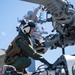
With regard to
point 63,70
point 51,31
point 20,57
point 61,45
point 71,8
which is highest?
point 71,8

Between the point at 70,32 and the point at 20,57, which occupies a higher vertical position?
the point at 70,32

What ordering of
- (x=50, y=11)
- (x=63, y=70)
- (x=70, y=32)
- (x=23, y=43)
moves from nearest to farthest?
(x=63, y=70) < (x=23, y=43) < (x=70, y=32) < (x=50, y=11)

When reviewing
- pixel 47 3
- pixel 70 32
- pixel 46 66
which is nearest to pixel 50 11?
pixel 47 3

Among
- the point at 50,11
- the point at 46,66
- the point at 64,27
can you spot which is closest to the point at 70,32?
the point at 64,27

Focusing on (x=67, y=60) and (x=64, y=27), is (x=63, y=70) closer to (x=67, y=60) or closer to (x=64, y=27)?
(x=67, y=60)

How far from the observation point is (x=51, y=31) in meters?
15.7

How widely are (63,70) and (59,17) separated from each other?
37.0 feet

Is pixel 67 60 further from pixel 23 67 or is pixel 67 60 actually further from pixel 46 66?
pixel 23 67

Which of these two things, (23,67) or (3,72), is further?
(23,67)

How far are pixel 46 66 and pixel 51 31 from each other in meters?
10.6

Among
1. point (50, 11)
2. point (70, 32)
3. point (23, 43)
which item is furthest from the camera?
point (50, 11)

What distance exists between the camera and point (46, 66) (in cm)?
509

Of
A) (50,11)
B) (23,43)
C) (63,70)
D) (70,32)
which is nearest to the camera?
(63,70)

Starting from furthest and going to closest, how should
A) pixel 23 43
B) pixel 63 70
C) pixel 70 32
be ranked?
1. pixel 70 32
2. pixel 23 43
3. pixel 63 70
